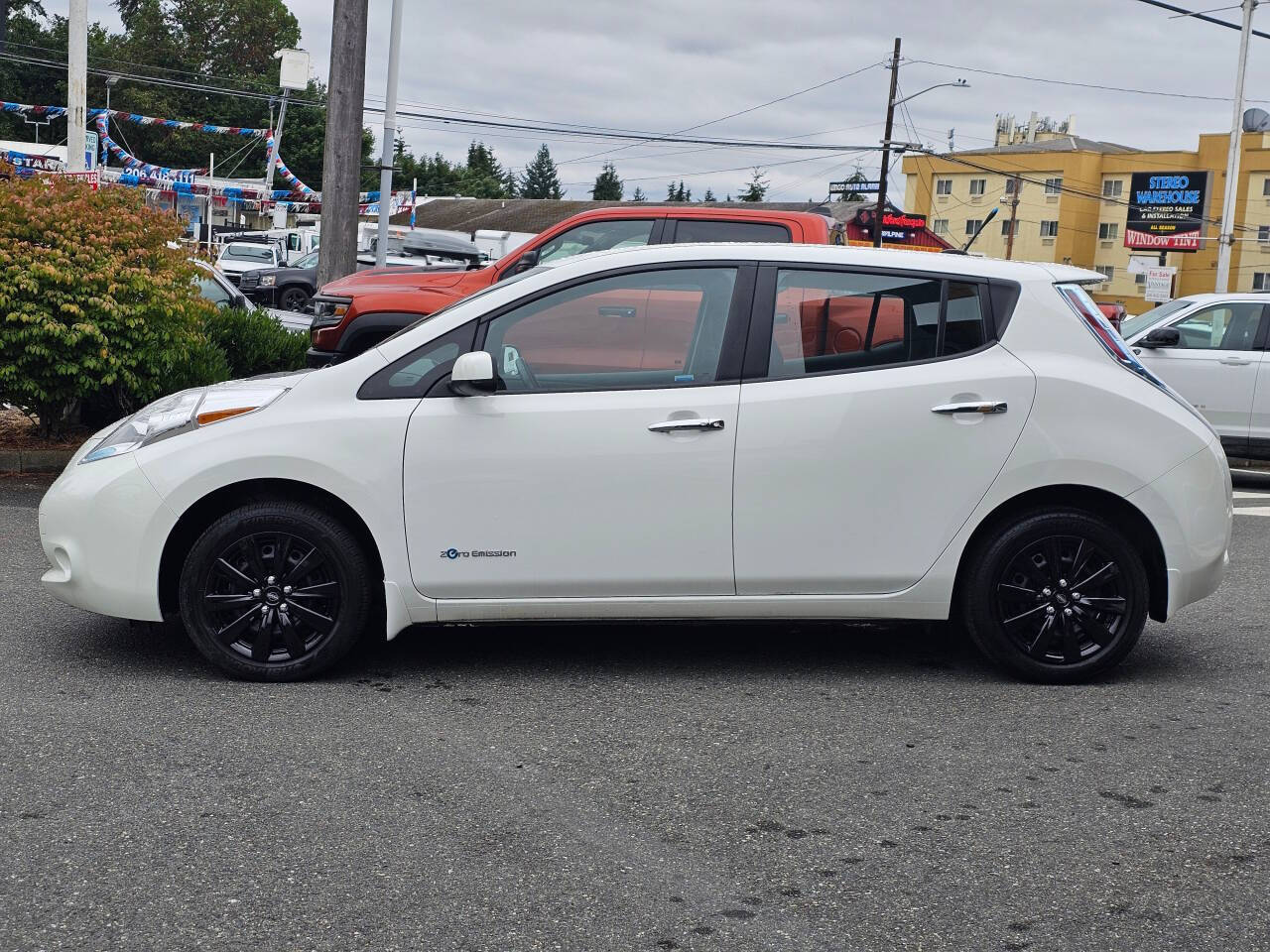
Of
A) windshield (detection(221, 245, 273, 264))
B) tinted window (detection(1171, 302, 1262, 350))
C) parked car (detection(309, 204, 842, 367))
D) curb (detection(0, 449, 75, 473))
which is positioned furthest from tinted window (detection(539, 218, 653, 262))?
windshield (detection(221, 245, 273, 264))

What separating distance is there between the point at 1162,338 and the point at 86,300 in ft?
30.1

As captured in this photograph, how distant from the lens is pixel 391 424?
17.0 feet

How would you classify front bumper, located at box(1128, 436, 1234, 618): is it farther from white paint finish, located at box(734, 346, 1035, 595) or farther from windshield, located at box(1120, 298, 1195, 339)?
windshield, located at box(1120, 298, 1195, 339)

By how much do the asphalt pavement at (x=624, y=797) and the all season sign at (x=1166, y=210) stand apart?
69.1 meters

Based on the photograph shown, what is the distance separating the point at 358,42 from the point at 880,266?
9772 mm

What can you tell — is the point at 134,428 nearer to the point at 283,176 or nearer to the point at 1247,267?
the point at 283,176

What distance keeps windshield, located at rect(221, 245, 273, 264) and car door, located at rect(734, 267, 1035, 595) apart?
3665 cm

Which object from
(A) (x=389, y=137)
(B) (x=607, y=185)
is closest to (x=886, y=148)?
(A) (x=389, y=137)

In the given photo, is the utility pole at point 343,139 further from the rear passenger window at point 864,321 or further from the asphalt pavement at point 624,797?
the rear passenger window at point 864,321

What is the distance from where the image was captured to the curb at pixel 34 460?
10.0 m

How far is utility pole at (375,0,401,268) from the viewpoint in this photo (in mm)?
18422

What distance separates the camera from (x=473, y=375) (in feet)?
16.7

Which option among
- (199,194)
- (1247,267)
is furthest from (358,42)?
(1247,267)

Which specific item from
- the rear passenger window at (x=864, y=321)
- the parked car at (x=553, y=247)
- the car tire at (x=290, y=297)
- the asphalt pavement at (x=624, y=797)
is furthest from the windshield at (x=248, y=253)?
the rear passenger window at (x=864, y=321)
